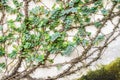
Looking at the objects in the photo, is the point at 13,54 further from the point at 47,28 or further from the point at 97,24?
the point at 97,24

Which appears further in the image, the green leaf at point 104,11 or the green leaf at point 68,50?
the green leaf at point 104,11

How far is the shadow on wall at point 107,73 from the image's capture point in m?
3.62

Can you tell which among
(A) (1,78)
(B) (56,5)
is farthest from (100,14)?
(A) (1,78)

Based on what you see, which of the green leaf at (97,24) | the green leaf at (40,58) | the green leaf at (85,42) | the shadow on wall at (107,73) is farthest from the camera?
the green leaf at (97,24)

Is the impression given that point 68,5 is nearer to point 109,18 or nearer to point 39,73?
point 109,18

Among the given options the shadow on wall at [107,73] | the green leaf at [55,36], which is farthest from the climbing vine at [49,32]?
the shadow on wall at [107,73]

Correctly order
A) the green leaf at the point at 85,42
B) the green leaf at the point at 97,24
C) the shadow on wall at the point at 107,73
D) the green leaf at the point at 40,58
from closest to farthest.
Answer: the shadow on wall at the point at 107,73
the green leaf at the point at 40,58
the green leaf at the point at 85,42
the green leaf at the point at 97,24

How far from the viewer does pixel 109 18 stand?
4012 millimetres

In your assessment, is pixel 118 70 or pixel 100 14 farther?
pixel 100 14

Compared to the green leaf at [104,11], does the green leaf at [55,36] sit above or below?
below

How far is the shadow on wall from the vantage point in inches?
143

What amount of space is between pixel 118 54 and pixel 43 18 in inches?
30.8

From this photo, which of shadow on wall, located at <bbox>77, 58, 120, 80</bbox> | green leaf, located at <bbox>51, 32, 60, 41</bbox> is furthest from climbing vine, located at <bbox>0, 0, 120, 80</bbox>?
shadow on wall, located at <bbox>77, 58, 120, 80</bbox>

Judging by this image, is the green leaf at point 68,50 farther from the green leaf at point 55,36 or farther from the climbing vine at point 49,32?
the green leaf at point 55,36
